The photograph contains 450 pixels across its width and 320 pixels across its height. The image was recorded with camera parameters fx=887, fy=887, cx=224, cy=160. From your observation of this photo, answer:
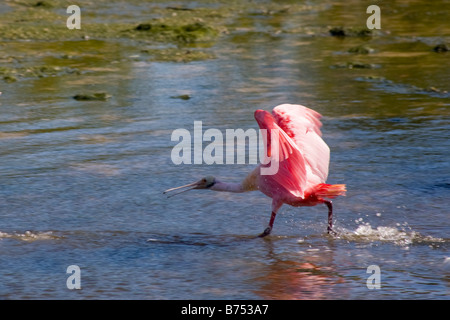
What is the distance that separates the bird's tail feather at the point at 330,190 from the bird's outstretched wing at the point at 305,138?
7.3 inches

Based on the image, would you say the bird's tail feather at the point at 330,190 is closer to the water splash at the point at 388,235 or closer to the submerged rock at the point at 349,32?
the water splash at the point at 388,235

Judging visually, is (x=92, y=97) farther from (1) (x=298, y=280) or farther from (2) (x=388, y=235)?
(1) (x=298, y=280)

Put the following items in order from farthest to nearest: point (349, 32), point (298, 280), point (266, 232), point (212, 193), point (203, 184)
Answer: point (349, 32) < point (212, 193) < point (203, 184) < point (266, 232) < point (298, 280)

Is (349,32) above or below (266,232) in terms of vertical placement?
above

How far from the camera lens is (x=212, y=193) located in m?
6.80

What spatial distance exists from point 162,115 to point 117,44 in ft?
14.2

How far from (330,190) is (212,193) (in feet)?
4.26

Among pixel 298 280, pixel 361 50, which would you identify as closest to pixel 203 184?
pixel 298 280

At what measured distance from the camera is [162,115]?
9008 millimetres

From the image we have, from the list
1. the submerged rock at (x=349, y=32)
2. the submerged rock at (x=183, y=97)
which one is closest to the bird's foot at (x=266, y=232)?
the submerged rock at (x=183, y=97)

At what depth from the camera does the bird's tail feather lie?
5742 millimetres

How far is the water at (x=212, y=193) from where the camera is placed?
16.6ft

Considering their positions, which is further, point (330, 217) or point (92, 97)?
point (92, 97)

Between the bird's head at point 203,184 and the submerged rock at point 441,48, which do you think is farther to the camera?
the submerged rock at point 441,48
